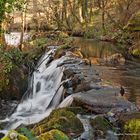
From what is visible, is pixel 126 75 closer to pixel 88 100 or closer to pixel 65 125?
pixel 88 100

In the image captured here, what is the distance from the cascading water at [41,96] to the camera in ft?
44.3

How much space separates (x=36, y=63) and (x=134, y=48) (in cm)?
733

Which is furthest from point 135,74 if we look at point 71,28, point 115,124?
point 71,28

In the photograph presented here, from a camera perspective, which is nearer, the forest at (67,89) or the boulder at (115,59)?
the forest at (67,89)

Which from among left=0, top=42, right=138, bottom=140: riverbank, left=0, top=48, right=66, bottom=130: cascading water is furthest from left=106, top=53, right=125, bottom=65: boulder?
left=0, top=42, right=138, bottom=140: riverbank

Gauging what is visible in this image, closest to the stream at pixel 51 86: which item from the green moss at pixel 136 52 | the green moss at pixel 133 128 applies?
the green moss at pixel 133 128

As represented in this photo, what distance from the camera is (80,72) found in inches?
623

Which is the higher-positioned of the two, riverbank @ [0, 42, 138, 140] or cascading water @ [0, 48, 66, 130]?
riverbank @ [0, 42, 138, 140]

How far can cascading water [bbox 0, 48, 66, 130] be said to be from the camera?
13.5 m

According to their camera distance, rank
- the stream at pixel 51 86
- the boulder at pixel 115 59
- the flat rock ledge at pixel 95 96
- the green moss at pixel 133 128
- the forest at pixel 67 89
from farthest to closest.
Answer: the boulder at pixel 115 59 < the stream at pixel 51 86 < the flat rock ledge at pixel 95 96 < the forest at pixel 67 89 < the green moss at pixel 133 128

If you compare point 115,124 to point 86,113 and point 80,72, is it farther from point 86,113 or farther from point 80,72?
point 80,72

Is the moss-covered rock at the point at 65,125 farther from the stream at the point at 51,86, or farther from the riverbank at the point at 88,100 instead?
the stream at the point at 51,86

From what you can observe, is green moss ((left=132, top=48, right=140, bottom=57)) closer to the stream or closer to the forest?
the forest

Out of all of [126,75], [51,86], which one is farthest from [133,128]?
[126,75]
